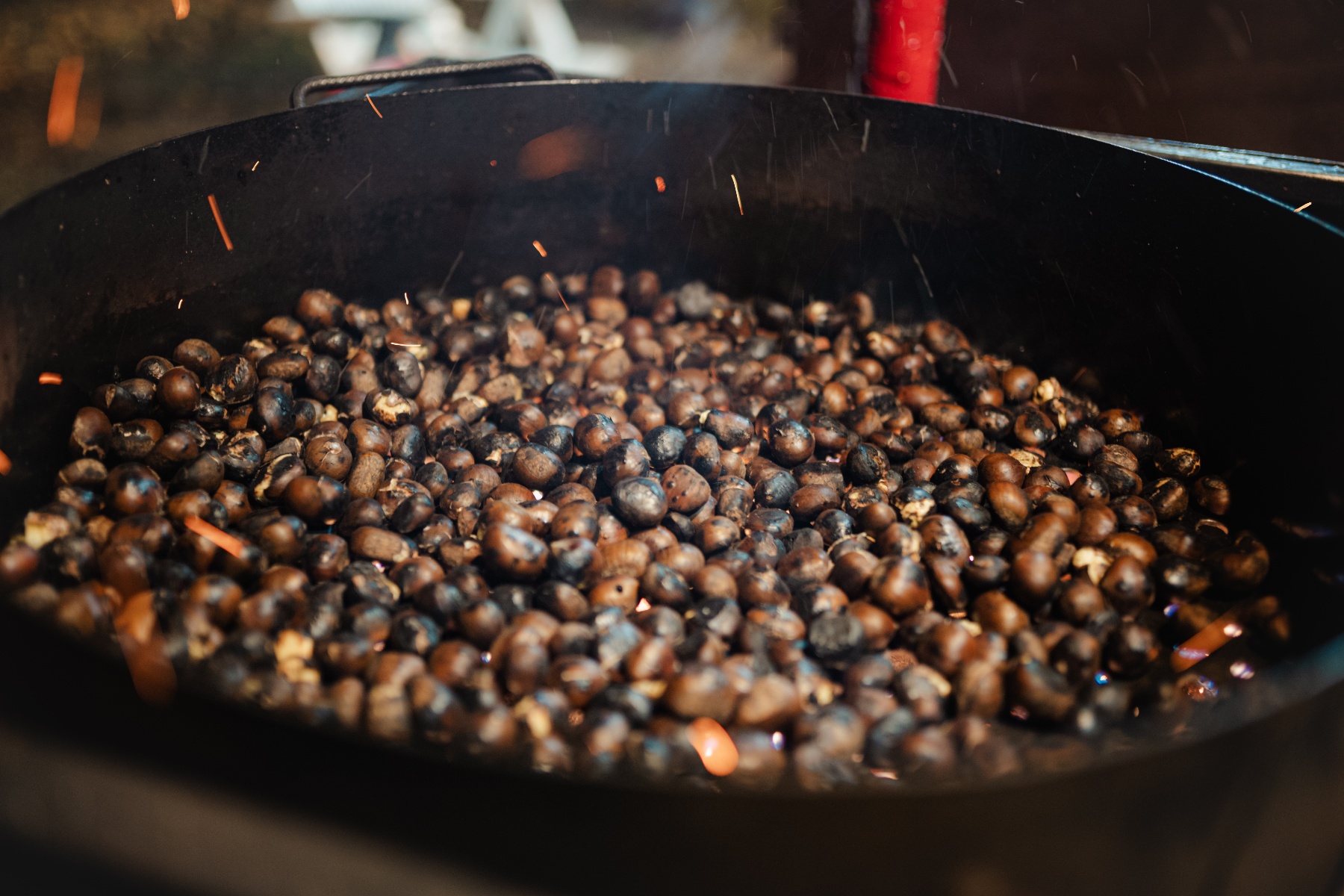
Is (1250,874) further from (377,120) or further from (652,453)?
(377,120)

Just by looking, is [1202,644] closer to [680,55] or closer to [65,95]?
[680,55]

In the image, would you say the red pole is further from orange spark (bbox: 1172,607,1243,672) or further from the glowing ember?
the glowing ember

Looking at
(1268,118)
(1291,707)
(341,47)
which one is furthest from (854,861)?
(341,47)

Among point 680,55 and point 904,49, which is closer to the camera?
point 904,49

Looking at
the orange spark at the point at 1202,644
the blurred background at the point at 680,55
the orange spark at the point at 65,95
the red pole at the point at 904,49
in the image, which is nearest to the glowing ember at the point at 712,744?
the orange spark at the point at 1202,644

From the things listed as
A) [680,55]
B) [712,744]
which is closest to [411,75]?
[712,744]
